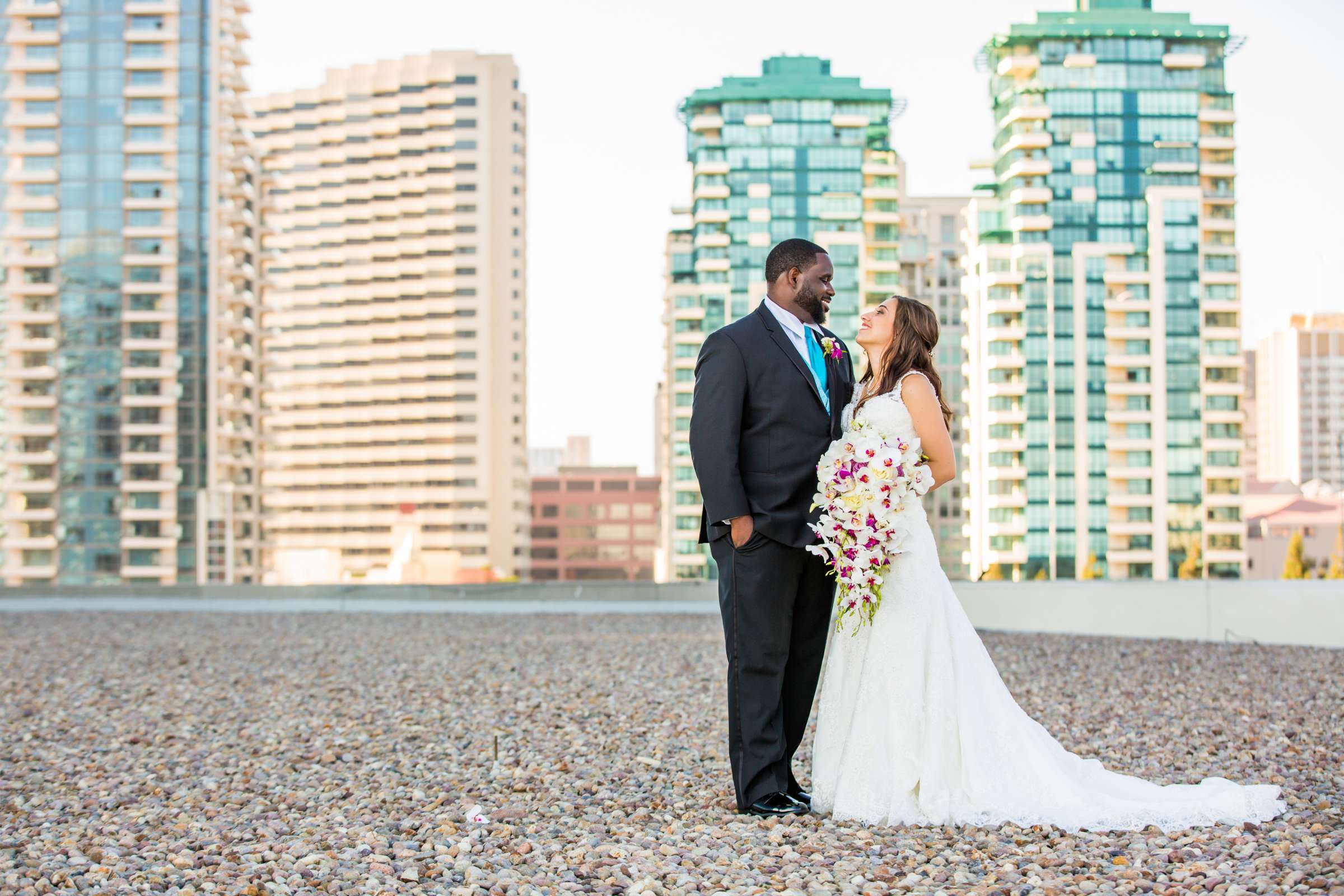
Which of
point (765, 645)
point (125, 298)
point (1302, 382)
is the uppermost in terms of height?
point (1302, 382)

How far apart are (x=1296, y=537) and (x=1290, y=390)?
93.7 m

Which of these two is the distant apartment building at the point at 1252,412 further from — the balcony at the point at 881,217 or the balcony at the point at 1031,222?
the balcony at the point at 881,217

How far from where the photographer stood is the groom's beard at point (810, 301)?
398 cm

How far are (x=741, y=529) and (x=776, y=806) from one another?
847 millimetres

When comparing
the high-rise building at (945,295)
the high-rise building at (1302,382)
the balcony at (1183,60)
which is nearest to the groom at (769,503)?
the high-rise building at (945,295)

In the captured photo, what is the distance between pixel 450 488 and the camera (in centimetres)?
9306

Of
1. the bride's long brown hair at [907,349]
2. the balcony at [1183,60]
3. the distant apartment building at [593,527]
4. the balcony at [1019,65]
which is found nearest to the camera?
the bride's long brown hair at [907,349]

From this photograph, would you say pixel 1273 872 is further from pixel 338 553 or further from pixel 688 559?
pixel 338 553

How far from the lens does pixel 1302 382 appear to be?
5709 inches

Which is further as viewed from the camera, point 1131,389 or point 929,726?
point 1131,389

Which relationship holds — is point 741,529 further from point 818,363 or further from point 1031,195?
point 1031,195

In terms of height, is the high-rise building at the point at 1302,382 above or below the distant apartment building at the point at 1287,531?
above

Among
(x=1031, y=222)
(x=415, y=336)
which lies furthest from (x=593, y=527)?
(x=1031, y=222)

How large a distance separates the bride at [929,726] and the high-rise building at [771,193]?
6149cm
